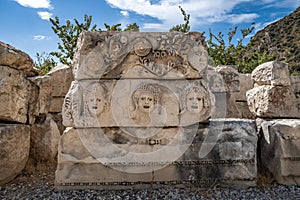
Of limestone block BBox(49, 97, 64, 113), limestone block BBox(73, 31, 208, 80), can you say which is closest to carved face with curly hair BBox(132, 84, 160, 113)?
limestone block BBox(73, 31, 208, 80)

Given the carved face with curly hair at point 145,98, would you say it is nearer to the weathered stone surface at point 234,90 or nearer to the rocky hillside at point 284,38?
the weathered stone surface at point 234,90

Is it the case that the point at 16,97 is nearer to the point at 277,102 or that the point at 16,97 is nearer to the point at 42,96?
the point at 42,96

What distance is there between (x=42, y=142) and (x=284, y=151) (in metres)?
3.33

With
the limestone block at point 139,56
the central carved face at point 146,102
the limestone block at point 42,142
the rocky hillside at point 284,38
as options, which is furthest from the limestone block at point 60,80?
the rocky hillside at point 284,38

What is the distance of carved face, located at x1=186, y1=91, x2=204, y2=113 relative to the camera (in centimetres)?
312

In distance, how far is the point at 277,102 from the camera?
3.64 metres

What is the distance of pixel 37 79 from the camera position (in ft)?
12.7

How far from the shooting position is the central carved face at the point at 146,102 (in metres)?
3.06

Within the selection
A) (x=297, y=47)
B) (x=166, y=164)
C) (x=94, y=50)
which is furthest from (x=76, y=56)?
(x=297, y=47)

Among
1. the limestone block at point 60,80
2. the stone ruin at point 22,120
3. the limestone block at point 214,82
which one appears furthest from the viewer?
the limestone block at point 60,80

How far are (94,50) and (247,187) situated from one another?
A: 93.3 inches

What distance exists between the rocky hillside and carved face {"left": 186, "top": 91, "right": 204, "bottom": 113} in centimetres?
2288

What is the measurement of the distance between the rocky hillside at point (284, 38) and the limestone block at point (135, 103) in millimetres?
22920

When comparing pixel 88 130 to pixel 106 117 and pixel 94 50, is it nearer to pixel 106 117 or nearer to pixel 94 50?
pixel 106 117
